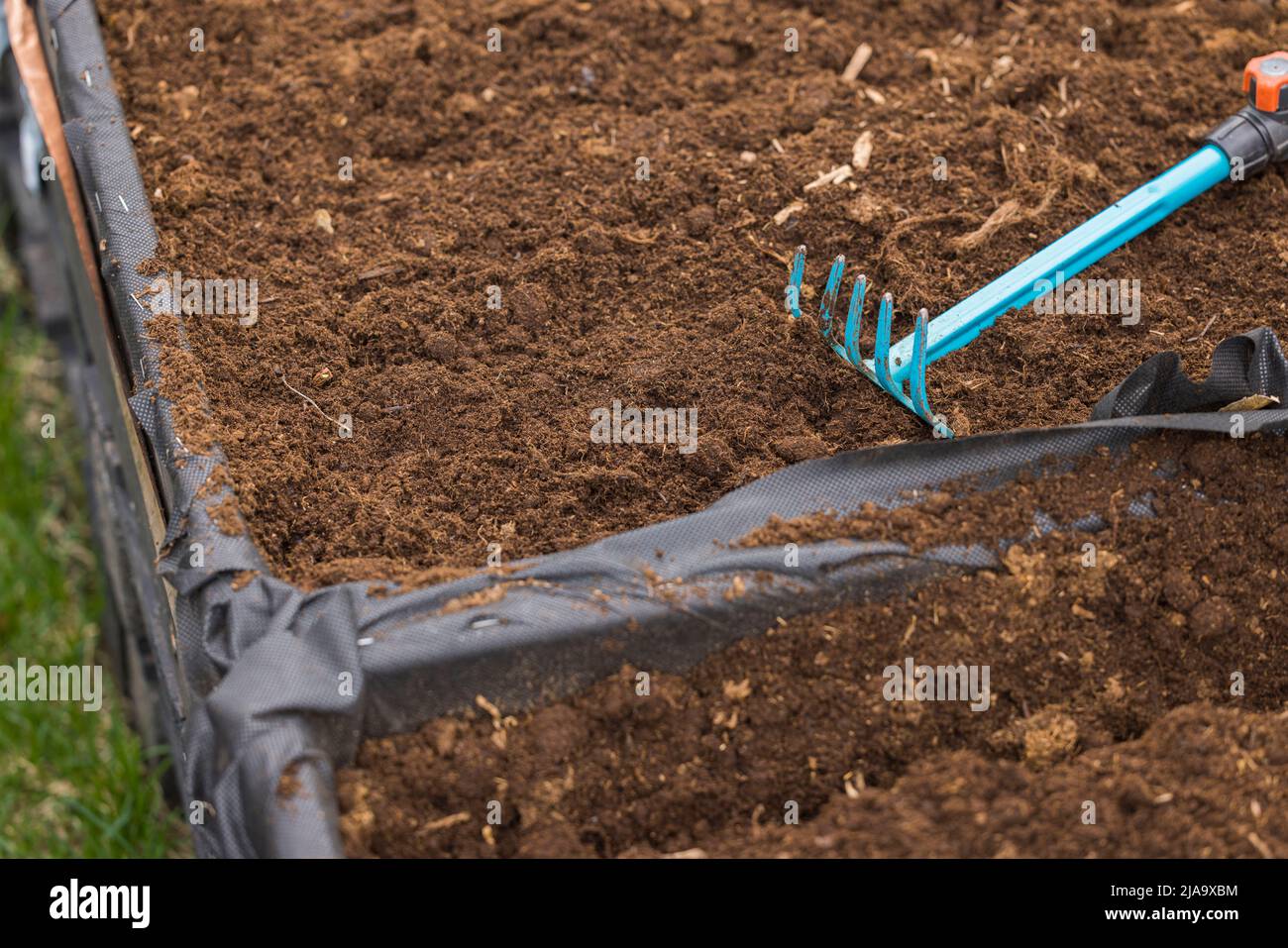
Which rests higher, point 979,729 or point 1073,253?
point 1073,253

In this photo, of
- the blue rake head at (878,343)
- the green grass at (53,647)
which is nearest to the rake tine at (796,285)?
the blue rake head at (878,343)

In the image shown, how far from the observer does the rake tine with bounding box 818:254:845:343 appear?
2.37 m

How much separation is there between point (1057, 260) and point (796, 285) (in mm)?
537

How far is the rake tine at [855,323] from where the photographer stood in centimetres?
228

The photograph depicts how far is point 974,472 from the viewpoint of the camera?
210cm

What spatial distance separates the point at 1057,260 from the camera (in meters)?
2.51

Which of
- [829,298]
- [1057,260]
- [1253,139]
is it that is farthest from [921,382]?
[1253,139]

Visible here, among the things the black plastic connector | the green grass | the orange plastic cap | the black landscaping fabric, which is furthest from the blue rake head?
the green grass

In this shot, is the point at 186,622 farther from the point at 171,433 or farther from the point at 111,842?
the point at 111,842

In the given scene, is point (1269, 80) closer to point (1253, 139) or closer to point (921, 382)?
point (1253, 139)

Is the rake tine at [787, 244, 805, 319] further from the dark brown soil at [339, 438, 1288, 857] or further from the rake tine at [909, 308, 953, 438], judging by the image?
the dark brown soil at [339, 438, 1288, 857]

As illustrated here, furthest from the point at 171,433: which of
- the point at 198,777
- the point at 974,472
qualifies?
the point at 974,472

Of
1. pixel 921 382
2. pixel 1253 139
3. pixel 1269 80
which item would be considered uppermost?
pixel 1269 80

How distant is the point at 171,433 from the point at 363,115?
3.81 feet
